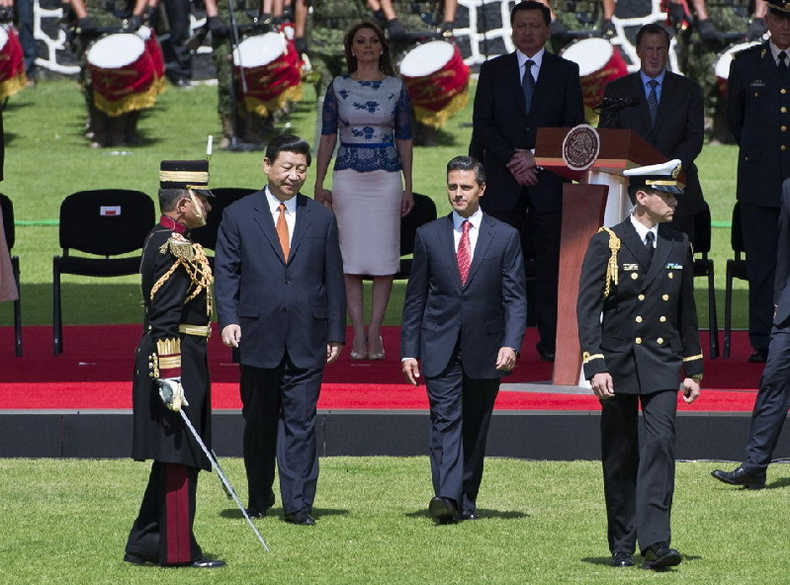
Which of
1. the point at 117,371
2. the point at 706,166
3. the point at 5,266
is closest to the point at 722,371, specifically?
the point at 117,371

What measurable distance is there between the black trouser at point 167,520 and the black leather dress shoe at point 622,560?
4.89 ft

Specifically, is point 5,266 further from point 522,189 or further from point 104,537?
point 104,537

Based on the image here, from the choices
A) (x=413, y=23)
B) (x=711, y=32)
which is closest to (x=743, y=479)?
(x=711, y=32)

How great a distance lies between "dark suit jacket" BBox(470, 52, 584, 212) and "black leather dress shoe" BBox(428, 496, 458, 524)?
3570 mm

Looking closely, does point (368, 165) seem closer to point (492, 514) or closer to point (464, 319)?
point (464, 319)

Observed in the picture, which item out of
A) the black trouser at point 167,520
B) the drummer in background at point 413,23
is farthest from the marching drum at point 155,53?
the black trouser at point 167,520

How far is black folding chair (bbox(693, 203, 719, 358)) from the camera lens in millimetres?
12070

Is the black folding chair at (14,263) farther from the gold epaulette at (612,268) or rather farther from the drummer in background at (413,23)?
the drummer in background at (413,23)

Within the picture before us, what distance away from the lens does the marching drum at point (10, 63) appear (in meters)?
21.4

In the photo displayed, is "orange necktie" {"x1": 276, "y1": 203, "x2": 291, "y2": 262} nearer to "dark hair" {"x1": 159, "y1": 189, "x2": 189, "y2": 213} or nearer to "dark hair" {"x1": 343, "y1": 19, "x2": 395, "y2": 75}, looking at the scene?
"dark hair" {"x1": 159, "y1": 189, "x2": 189, "y2": 213}

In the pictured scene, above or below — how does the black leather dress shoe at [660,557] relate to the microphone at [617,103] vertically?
below

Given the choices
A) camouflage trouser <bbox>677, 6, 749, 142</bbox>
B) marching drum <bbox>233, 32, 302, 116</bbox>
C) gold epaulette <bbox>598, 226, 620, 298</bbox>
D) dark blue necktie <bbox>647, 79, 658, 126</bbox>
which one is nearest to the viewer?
gold epaulette <bbox>598, 226, 620, 298</bbox>

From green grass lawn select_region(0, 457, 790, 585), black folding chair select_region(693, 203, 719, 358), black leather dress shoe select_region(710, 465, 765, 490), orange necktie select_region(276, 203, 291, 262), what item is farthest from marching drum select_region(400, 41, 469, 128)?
orange necktie select_region(276, 203, 291, 262)

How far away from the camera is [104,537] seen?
8.10 metres
